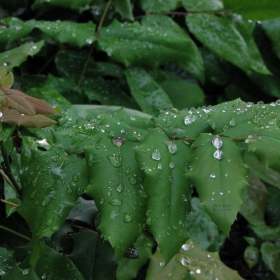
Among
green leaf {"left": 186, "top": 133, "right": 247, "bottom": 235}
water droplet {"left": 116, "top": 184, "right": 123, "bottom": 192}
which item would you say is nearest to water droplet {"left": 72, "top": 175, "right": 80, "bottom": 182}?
water droplet {"left": 116, "top": 184, "right": 123, "bottom": 192}

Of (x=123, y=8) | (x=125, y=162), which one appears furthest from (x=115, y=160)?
(x=123, y=8)

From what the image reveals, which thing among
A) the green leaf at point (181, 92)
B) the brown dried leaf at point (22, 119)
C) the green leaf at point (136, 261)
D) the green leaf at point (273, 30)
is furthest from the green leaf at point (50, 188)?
the green leaf at point (273, 30)

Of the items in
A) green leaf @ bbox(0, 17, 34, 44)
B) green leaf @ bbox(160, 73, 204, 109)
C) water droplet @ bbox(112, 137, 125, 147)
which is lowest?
green leaf @ bbox(160, 73, 204, 109)

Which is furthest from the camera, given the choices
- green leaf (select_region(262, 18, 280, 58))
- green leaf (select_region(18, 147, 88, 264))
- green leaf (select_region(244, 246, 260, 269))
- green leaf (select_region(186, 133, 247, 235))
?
green leaf (select_region(262, 18, 280, 58))

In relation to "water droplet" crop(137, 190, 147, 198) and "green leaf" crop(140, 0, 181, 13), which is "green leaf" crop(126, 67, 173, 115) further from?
"water droplet" crop(137, 190, 147, 198)

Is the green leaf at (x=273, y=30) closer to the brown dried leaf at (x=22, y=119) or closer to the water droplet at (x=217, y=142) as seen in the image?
the water droplet at (x=217, y=142)

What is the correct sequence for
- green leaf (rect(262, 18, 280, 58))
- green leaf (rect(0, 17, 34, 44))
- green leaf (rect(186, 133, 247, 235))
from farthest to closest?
green leaf (rect(262, 18, 280, 58)) < green leaf (rect(0, 17, 34, 44)) < green leaf (rect(186, 133, 247, 235))
